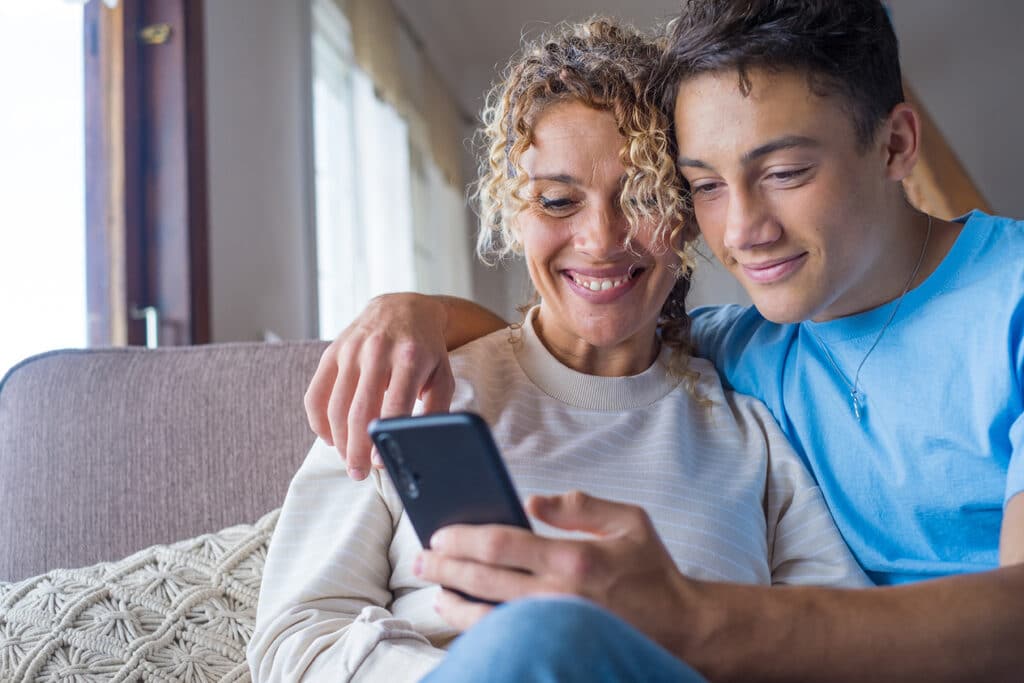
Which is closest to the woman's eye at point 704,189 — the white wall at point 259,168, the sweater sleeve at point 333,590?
the sweater sleeve at point 333,590

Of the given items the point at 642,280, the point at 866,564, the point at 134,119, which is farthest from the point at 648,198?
the point at 134,119

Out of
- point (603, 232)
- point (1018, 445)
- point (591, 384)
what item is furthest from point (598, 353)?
point (1018, 445)

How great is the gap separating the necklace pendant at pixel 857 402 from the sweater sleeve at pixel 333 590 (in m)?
0.55

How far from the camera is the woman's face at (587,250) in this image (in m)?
1.21

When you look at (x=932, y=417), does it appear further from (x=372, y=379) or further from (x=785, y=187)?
(x=372, y=379)

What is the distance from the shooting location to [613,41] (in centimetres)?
130

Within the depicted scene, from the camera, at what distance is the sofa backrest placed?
4.65 feet

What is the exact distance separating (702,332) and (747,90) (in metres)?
0.48

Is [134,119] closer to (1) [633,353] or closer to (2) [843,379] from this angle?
(1) [633,353]

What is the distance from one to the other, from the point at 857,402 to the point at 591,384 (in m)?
0.33

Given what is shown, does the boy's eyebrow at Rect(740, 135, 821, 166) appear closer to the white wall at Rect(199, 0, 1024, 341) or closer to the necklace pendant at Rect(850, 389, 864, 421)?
the necklace pendant at Rect(850, 389, 864, 421)

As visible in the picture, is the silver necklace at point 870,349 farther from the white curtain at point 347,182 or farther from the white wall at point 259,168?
the white curtain at point 347,182

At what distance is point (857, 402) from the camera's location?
1175mm

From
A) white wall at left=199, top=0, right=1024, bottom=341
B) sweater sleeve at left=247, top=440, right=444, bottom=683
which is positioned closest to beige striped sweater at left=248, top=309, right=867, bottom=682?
sweater sleeve at left=247, top=440, right=444, bottom=683
